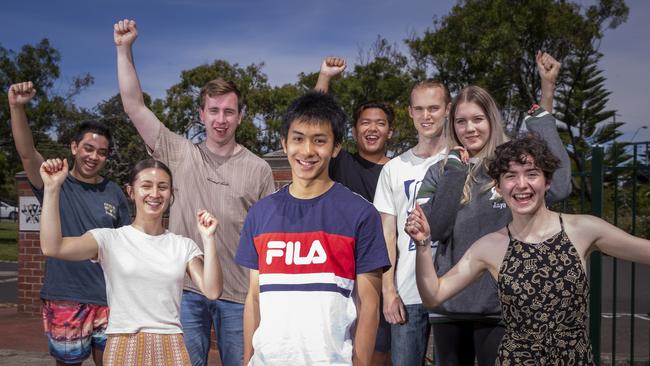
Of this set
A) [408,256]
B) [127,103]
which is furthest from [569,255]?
[127,103]

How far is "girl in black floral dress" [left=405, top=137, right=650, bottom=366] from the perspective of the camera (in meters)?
2.56

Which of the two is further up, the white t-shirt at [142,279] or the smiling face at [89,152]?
the smiling face at [89,152]

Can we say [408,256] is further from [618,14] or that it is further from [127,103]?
[618,14]

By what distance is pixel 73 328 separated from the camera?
3.93m

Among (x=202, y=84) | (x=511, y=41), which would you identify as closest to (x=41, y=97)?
(x=202, y=84)

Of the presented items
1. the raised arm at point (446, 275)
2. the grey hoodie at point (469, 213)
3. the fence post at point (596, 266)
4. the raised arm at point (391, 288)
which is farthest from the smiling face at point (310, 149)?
the fence post at point (596, 266)

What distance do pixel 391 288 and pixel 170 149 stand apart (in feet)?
4.92

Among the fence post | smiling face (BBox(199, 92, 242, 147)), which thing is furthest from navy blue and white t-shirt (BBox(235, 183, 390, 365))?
the fence post

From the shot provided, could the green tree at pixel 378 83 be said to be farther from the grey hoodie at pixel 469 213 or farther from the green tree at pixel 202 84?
the grey hoodie at pixel 469 213

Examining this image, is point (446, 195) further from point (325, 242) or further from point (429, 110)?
point (429, 110)

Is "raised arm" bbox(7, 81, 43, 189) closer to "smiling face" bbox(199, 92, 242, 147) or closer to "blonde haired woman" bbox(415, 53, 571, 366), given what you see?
"smiling face" bbox(199, 92, 242, 147)

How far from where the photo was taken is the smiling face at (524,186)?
267 centimetres

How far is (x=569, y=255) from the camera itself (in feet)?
8.59

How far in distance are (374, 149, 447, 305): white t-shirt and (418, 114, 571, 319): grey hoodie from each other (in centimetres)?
42
